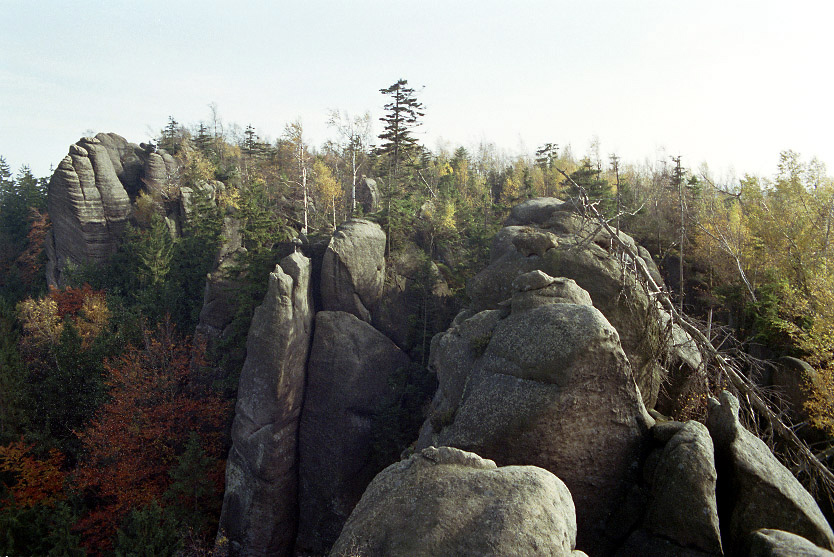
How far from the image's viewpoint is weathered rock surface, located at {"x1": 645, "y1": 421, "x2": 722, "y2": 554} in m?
7.82

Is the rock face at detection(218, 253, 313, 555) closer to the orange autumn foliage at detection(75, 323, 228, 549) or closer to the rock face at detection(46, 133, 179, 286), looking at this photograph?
the orange autumn foliage at detection(75, 323, 228, 549)

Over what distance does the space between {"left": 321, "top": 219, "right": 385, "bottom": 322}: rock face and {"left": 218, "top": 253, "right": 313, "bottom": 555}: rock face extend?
2574mm

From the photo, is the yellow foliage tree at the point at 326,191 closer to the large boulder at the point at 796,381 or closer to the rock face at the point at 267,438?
the rock face at the point at 267,438

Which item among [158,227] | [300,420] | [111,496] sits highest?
[158,227]

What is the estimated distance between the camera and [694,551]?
7816 mm

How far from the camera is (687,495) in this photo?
8.07m

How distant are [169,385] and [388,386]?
559 inches

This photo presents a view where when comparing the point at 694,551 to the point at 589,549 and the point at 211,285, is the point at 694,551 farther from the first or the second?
the point at 211,285

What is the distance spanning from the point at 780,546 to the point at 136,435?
94.0 ft

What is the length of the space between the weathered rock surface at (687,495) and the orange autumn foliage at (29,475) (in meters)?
28.7

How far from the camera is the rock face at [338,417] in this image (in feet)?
73.7

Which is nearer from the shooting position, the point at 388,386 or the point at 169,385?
the point at 388,386

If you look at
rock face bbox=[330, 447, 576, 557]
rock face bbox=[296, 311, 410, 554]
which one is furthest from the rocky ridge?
rock face bbox=[296, 311, 410, 554]

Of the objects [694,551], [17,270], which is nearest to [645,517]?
[694,551]
